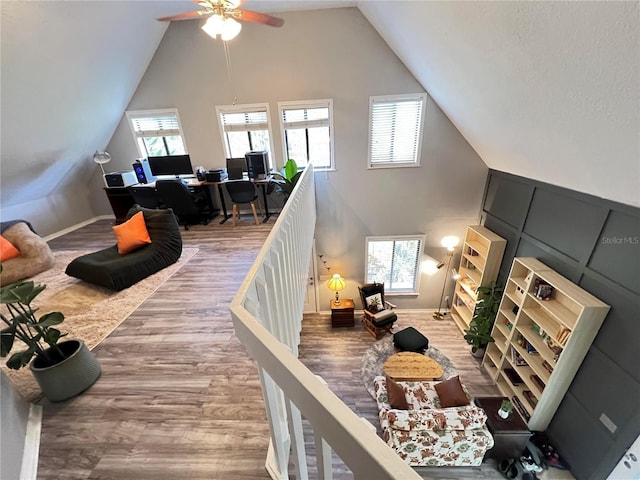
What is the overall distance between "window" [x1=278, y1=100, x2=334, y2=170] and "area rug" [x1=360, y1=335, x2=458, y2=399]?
12.2 ft

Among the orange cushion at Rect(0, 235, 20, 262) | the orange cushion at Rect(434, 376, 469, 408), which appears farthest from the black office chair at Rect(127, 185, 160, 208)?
the orange cushion at Rect(434, 376, 469, 408)

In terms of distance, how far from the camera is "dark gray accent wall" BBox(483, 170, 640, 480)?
2402 mm

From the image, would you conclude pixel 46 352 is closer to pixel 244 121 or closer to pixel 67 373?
pixel 67 373

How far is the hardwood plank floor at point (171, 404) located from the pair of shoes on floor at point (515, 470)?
2.15 metres

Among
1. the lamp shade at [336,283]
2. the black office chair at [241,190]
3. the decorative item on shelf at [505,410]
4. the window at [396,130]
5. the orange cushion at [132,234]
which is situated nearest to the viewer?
the orange cushion at [132,234]

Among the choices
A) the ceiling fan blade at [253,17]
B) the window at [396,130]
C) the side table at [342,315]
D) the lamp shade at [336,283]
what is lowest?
the side table at [342,315]

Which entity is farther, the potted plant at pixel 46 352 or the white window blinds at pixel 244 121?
the white window blinds at pixel 244 121

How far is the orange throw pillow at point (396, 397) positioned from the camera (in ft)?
10.8

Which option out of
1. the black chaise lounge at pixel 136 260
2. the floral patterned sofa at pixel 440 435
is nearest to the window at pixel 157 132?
the black chaise lounge at pixel 136 260

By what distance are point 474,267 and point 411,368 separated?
2565 millimetres

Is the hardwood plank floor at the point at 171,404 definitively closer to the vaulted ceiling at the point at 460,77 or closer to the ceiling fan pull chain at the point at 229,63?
the vaulted ceiling at the point at 460,77

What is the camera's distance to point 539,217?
360 cm

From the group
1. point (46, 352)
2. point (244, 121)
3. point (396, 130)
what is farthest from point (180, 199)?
point (396, 130)

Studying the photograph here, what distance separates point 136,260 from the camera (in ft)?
9.08
